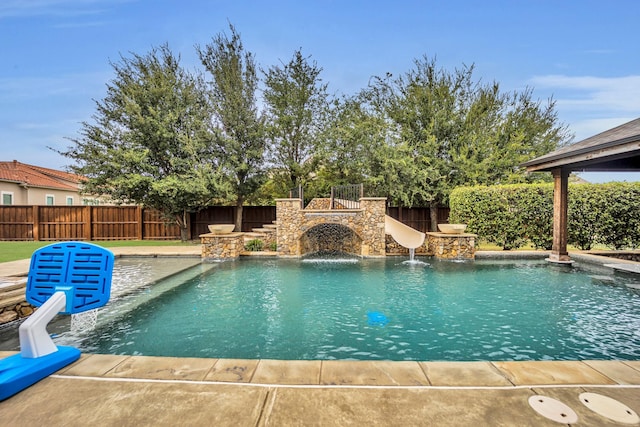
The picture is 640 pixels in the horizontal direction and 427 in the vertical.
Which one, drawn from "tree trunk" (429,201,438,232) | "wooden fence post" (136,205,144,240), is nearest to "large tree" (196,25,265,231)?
"wooden fence post" (136,205,144,240)

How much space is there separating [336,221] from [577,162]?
6251 millimetres

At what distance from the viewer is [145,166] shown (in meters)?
11.5

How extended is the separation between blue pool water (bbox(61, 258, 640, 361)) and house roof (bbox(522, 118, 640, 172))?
8.09ft

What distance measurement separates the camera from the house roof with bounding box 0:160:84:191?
1587cm

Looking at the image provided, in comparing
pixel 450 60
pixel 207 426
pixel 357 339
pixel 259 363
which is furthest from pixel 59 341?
pixel 450 60

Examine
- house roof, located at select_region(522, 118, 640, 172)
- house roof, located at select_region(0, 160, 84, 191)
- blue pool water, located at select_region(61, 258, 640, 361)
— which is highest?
house roof, located at select_region(0, 160, 84, 191)

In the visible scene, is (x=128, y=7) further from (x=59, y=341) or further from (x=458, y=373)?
(x=458, y=373)

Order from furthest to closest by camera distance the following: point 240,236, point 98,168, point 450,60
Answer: point 450,60 → point 98,168 → point 240,236

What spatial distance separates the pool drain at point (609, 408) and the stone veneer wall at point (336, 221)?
7.99 meters

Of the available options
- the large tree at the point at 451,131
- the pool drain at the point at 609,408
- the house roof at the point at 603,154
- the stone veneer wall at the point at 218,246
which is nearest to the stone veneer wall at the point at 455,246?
the house roof at the point at 603,154

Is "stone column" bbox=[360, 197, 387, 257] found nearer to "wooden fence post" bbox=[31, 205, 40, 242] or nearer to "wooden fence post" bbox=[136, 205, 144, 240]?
"wooden fence post" bbox=[136, 205, 144, 240]

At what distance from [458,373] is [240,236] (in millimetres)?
8517

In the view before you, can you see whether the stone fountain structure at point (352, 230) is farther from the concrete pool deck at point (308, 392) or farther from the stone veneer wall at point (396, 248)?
the concrete pool deck at point (308, 392)

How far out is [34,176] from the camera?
1783 centimetres
